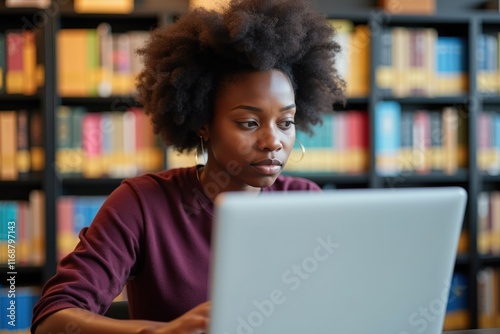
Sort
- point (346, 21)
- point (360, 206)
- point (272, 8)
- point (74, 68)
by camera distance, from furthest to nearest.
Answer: point (346, 21)
point (74, 68)
point (272, 8)
point (360, 206)

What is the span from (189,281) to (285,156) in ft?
1.04

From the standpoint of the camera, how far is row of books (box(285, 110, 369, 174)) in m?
2.79

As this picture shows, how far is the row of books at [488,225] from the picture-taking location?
292 cm

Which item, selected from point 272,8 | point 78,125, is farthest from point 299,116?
point 78,125

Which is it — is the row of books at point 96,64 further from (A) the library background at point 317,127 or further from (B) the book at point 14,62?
(B) the book at point 14,62

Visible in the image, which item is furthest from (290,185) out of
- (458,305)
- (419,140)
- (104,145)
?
(458,305)

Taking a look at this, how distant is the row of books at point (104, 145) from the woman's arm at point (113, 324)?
167 centimetres

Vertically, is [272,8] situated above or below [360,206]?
above

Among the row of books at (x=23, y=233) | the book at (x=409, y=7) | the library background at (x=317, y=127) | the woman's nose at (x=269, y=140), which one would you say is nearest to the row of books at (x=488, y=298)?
the library background at (x=317, y=127)

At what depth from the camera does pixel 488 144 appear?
293 centimetres

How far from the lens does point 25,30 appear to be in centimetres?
271

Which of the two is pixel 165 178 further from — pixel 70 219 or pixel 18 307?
pixel 18 307

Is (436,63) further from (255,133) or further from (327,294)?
(327,294)

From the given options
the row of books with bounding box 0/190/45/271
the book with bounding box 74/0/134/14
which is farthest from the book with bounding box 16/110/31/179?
the book with bounding box 74/0/134/14
